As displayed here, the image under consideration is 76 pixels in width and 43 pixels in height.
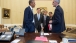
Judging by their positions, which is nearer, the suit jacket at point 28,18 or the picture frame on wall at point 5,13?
the suit jacket at point 28,18

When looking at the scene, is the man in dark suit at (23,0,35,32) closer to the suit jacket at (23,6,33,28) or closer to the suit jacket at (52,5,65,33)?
the suit jacket at (23,6,33,28)

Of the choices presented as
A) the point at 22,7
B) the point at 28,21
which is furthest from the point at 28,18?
the point at 22,7

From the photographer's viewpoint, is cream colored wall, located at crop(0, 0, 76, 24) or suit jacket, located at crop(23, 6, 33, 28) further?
cream colored wall, located at crop(0, 0, 76, 24)

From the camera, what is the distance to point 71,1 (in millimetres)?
5586

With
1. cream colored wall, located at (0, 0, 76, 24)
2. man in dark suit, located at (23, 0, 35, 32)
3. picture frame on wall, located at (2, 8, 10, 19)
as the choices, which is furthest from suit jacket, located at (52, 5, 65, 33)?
picture frame on wall, located at (2, 8, 10, 19)

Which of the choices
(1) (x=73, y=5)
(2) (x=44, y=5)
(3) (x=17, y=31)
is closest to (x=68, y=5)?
(1) (x=73, y=5)

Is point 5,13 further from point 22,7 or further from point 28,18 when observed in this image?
point 28,18

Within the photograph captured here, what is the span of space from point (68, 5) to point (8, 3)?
8.24 ft

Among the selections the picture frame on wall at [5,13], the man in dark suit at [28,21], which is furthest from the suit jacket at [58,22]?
the picture frame on wall at [5,13]

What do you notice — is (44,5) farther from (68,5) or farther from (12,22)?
(12,22)

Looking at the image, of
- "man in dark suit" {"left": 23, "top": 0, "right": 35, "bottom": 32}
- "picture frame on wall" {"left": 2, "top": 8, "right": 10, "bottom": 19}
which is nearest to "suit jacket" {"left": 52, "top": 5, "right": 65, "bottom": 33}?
"man in dark suit" {"left": 23, "top": 0, "right": 35, "bottom": 32}

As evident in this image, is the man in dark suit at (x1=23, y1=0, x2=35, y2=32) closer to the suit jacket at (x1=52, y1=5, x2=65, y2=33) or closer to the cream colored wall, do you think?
the suit jacket at (x1=52, y1=5, x2=65, y2=33)

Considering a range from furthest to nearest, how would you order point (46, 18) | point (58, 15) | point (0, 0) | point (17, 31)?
point (0, 0), point (46, 18), point (58, 15), point (17, 31)

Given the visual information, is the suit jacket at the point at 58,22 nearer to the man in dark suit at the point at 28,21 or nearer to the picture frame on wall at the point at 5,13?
the man in dark suit at the point at 28,21
